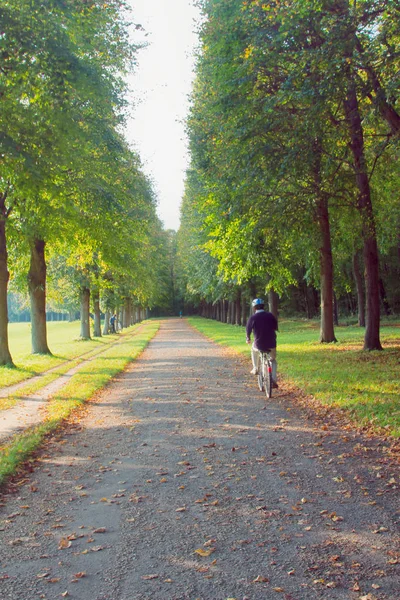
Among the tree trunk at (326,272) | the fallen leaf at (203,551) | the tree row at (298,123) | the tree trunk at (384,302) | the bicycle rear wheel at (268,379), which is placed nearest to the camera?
the fallen leaf at (203,551)

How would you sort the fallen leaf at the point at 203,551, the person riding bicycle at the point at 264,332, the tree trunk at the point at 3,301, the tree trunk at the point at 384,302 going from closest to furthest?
the fallen leaf at the point at 203,551 → the person riding bicycle at the point at 264,332 → the tree trunk at the point at 3,301 → the tree trunk at the point at 384,302

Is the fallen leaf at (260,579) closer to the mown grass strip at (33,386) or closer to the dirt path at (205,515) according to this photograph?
the dirt path at (205,515)

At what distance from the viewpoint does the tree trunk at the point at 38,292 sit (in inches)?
891

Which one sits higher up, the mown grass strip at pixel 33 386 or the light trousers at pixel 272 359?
the light trousers at pixel 272 359

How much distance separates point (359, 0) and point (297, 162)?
362 centimetres

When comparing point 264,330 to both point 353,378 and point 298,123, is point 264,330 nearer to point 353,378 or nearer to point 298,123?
point 353,378

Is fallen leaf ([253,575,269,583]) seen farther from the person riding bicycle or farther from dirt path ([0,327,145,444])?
the person riding bicycle

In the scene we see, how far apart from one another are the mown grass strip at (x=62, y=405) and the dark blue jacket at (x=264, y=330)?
380 cm

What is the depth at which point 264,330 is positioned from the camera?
38.7 ft

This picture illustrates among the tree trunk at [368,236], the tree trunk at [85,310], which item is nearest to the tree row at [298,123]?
the tree trunk at [368,236]

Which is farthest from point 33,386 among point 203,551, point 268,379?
point 203,551

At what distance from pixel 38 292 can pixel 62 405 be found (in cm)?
1258

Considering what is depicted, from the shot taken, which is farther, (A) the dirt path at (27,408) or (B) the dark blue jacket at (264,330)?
(B) the dark blue jacket at (264,330)

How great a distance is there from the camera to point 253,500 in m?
5.41
